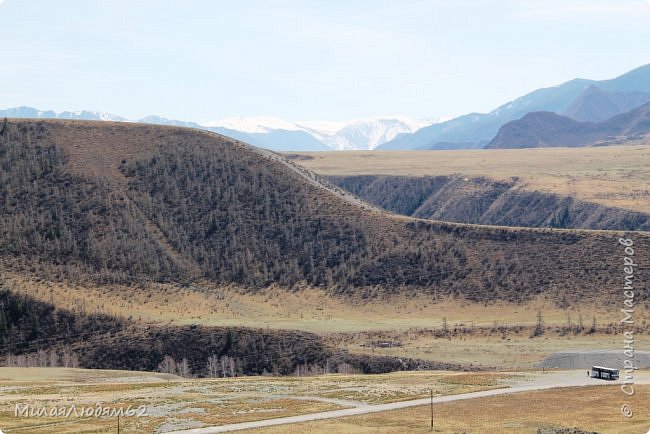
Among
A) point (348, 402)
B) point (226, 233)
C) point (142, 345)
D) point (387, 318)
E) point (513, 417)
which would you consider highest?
point (226, 233)

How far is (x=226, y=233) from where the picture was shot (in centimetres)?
16075

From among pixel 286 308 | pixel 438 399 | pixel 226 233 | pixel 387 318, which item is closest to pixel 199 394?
pixel 438 399

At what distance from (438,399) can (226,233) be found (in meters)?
94.5

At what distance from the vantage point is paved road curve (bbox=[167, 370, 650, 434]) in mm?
60500

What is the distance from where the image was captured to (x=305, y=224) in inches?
6452

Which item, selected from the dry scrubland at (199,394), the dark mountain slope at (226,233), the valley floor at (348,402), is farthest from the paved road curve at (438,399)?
the dark mountain slope at (226,233)

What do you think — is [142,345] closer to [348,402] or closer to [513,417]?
[348,402]

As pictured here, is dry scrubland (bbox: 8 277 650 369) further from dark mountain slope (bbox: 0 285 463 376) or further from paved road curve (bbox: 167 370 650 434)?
paved road curve (bbox: 167 370 650 434)

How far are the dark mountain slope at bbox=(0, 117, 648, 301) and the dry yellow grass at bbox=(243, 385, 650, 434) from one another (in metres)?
67.1

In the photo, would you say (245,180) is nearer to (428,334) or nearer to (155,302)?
(155,302)

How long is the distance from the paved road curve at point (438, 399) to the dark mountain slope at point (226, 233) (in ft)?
176

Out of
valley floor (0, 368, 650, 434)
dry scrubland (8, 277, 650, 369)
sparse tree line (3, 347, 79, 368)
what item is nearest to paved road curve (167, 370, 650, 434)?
valley floor (0, 368, 650, 434)

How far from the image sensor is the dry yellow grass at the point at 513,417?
58.8 metres

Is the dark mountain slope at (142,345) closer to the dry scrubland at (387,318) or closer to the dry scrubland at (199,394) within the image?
the dry scrubland at (387,318)
